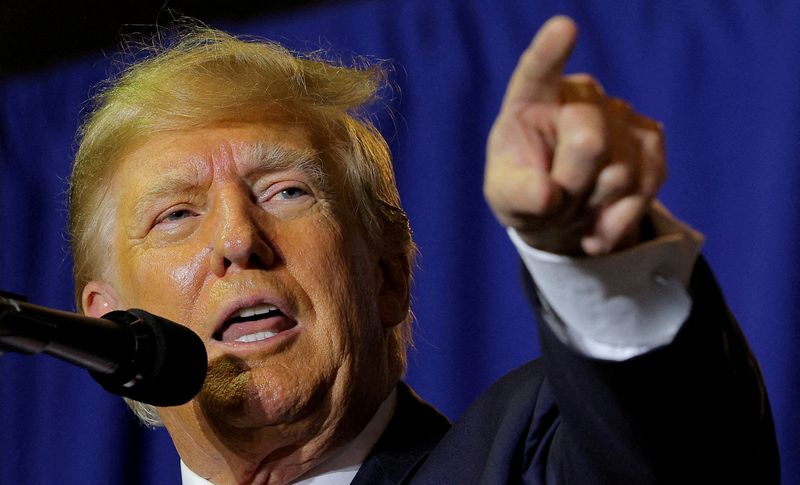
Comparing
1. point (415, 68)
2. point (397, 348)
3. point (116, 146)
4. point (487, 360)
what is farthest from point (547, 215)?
point (415, 68)

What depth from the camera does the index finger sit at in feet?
2.29

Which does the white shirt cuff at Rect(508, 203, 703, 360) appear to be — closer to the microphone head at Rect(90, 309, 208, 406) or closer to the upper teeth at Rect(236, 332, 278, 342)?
the microphone head at Rect(90, 309, 208, 406)

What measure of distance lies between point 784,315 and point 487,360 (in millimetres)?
566

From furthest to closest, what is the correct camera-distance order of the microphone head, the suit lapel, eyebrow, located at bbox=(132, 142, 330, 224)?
1. eyebrow, located at bbox=(132, 142, 330, 224)
2. the suit lapel
3. the microphone head

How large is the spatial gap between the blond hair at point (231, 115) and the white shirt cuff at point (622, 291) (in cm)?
72

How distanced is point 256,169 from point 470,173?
2.15 ft

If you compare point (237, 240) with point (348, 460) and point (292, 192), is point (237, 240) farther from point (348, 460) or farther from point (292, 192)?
point (348, 460)

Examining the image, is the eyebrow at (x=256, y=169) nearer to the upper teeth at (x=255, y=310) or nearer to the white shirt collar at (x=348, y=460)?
the upper teeth at (x=255, y=310)

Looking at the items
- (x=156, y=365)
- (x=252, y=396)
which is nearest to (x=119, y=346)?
(x=156, y=365)

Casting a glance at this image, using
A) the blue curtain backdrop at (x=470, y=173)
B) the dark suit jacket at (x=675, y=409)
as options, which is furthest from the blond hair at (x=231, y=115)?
the dark suit jacket at (x=675, y=409)

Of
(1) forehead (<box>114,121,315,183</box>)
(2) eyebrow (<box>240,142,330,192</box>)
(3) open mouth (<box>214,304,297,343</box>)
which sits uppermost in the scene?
(1) forehead (<box>114,121,315,183</box>)

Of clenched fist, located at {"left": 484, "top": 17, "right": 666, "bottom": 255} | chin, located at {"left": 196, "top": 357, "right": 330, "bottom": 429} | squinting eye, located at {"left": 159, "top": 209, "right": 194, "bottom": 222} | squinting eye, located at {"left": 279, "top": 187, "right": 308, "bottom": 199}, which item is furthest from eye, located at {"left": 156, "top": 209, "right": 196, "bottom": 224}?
clenched fist, located at {"left": 484, "top": 17, "right": 666, "bottom": 255}

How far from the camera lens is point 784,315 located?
1702 millimetres

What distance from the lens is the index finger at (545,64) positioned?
0.70 meters
